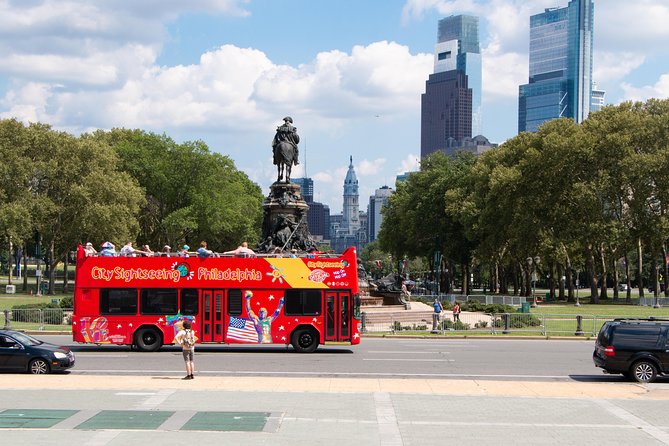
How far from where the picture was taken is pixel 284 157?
53156mm

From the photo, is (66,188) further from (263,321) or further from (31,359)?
(31,359)

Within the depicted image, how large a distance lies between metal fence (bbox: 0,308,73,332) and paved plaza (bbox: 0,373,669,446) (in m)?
17.9

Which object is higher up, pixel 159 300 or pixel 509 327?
pixel 159 300

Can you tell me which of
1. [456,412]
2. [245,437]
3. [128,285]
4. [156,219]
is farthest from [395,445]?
[156,219]

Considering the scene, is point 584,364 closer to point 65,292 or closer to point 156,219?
point 65,292

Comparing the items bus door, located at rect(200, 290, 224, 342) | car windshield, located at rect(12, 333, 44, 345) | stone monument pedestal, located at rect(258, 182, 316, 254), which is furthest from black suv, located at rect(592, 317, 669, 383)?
stone monument pedestal, located at rect(258, 182, 316, 254)

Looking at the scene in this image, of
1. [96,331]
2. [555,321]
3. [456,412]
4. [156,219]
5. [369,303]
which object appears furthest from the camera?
[156,219]

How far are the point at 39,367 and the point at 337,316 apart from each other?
10821 millimetres

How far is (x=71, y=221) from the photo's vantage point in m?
81.6

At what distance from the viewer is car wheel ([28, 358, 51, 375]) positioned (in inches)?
976

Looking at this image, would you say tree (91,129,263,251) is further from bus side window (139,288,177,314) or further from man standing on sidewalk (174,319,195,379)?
man standing on sidewalk (174,319,195,379)

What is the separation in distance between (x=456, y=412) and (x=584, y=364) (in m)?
12.3

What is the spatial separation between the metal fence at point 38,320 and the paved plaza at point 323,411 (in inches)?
703

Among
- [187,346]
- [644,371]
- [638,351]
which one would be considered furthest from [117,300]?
[644,371]
